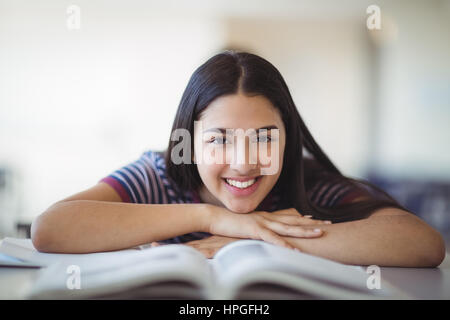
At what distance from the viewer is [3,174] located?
5.50 ft

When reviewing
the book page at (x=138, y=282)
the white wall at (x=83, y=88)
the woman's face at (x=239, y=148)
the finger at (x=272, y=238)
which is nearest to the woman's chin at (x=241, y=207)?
the woman's face at (x=239, y=148)

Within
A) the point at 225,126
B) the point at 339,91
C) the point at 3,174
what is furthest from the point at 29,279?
the point at 339,91

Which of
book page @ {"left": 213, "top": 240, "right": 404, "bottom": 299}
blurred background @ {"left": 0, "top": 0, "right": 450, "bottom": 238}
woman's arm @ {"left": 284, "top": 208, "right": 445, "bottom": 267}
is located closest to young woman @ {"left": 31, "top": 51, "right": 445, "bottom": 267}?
woman's arm @ {"left": 284, "top": 208, "right": 445, "bottom": 267}

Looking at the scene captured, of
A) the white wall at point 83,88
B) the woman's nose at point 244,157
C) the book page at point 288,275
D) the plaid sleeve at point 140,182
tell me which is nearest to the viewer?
the book page at point 288,275

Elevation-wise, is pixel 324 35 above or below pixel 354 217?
above

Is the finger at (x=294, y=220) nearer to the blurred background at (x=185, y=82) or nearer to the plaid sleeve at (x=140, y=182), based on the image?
the plaid sleeve at (x=140, y=182)

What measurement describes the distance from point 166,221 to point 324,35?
2.93 m

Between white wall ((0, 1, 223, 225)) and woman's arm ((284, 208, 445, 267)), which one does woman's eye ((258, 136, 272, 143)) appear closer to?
woman's arm ((284, 208, 445, 267))

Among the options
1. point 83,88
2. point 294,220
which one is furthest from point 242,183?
point 83,88

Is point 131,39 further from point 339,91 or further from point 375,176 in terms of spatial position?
point 375,176

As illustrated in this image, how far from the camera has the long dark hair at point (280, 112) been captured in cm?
83
